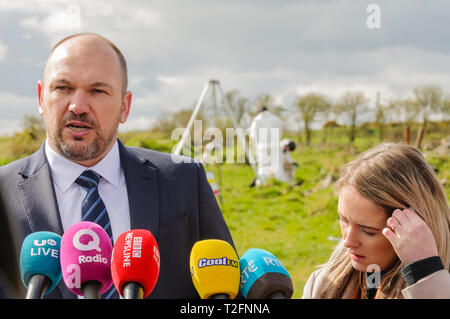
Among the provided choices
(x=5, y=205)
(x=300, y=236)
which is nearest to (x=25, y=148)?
(x=300, y=236)

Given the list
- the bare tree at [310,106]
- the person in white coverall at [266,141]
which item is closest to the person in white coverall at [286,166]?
the person in white coverall at [266,141]

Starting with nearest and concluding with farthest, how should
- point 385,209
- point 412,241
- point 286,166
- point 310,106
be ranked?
point 412,241 → point 385,209 → point 286,166 → point 310,106

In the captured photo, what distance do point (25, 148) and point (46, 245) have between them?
47.1ft

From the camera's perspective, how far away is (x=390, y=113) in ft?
70.3

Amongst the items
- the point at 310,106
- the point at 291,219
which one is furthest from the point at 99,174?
the point at 310,106

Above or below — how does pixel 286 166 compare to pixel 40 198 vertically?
below

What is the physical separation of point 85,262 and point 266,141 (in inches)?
500

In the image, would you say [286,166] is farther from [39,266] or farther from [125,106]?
[39,266]

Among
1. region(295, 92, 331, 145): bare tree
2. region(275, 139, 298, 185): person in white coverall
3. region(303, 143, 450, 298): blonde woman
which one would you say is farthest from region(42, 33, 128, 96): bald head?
region(295, 92, 331, 145): bare tree

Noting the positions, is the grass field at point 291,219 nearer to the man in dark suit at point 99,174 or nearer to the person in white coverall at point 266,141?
the person in white coverall at point 266,141

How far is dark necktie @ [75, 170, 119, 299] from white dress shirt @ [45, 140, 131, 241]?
1.1 inches

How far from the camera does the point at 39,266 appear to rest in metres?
1.19

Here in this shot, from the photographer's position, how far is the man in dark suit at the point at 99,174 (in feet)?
6.30
